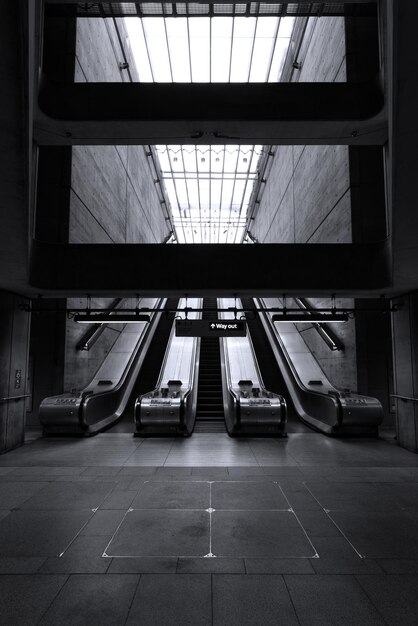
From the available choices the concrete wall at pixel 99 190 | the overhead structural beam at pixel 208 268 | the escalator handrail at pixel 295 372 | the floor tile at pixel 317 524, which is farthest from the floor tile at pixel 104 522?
the concrete wall at pixel 99 190

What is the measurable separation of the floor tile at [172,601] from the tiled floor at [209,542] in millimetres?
12

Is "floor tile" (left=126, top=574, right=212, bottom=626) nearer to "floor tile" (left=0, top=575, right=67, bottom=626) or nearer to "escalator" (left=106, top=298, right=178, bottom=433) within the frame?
"floor tile" (left=0, top=575, right=67, bottom=626)

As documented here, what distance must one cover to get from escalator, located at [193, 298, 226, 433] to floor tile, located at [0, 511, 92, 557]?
591 cm

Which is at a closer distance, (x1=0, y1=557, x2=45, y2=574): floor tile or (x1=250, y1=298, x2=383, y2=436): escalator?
(x1=0, y1=557, x2=45, y2=574): floor tile

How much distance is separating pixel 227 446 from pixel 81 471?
127 inches

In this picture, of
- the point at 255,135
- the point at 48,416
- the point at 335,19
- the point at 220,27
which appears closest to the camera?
the point at 255,135

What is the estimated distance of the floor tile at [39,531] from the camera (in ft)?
12.8

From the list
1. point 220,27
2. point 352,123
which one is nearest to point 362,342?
point 352,123

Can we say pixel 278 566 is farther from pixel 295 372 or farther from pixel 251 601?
pixel 295 372

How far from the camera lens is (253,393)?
10508 mm

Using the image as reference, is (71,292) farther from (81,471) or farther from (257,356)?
(257,356)

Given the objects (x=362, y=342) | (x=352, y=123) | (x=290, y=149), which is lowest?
(x=362, y=342)

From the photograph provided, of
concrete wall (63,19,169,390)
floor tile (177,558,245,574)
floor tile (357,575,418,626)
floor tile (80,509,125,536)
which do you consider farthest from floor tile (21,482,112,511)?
concrete wall (63,19,169,390)

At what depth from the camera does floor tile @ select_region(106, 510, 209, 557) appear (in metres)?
3.88
